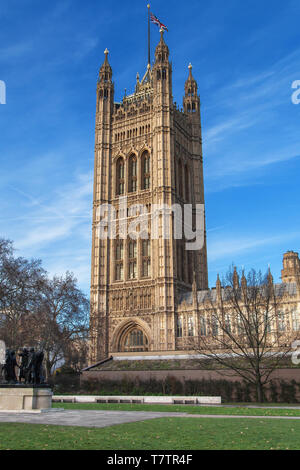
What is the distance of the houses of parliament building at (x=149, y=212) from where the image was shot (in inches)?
2269

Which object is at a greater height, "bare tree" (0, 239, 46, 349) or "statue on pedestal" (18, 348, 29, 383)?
"bare tree" (0, 239, 46, 349)

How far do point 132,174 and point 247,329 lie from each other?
4252cm

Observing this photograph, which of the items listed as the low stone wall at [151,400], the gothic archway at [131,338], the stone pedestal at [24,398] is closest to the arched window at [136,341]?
the gothic archway at [131,338]

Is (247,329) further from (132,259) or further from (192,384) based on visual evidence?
(132,259)

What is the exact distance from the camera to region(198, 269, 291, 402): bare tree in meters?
30.2

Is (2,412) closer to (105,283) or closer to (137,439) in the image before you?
(137,439)

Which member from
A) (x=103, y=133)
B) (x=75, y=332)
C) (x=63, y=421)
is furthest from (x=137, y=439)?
(x=103, y=133)

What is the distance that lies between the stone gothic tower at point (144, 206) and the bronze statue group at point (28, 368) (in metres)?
31.6

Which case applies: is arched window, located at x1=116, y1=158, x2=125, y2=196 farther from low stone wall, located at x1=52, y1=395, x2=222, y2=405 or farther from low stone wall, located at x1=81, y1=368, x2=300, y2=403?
low stone wall, located at x1=52, y1=395, x2=222, y2=405

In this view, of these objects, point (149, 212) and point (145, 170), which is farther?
point (145, 170)

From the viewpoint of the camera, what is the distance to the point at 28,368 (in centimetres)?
2161

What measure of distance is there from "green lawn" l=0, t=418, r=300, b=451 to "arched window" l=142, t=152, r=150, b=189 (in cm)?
5529

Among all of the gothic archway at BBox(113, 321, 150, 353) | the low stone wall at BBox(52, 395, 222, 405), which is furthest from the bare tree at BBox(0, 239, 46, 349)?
the gothic archway at BBox(113, 321, 150, 353)

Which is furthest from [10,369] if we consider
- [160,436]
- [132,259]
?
[132,259]
